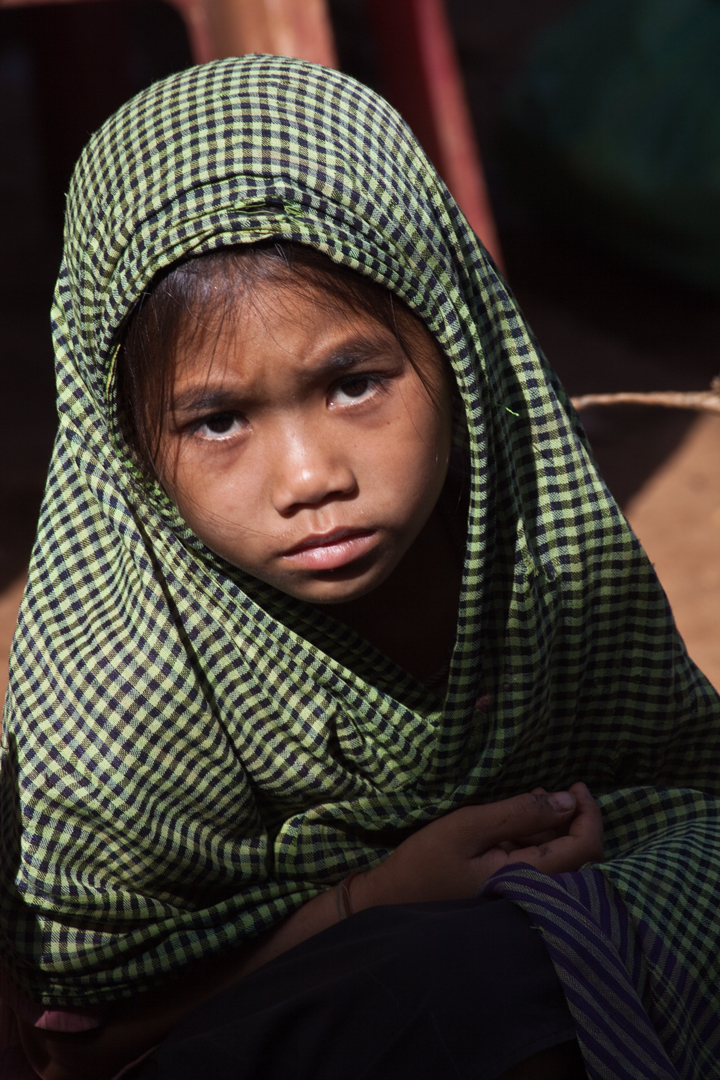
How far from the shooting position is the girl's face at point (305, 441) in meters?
1.32

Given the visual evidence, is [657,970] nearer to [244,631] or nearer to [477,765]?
[477,765]

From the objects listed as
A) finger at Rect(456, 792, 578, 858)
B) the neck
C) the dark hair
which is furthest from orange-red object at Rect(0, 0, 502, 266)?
finger at Rect(456, 792, 578, 858)

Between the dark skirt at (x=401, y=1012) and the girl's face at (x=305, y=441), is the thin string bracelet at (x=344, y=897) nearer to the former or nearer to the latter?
the dark skirt at (x=401, y=1012)

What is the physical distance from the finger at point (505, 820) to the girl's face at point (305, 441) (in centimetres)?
40

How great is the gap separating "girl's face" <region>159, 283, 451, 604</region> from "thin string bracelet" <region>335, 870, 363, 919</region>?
470 millimetres

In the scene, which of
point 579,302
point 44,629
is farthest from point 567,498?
point 579,302

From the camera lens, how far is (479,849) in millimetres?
1562

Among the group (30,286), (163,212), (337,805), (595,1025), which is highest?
(30,286)

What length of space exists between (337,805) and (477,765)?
0.73 ft

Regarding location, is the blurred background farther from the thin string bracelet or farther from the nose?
the nose

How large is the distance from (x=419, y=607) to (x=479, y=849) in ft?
1.27

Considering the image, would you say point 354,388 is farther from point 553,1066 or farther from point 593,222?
point 593,222

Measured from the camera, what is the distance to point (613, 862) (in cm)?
153

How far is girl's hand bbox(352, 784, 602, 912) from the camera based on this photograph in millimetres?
Answer: 1542
